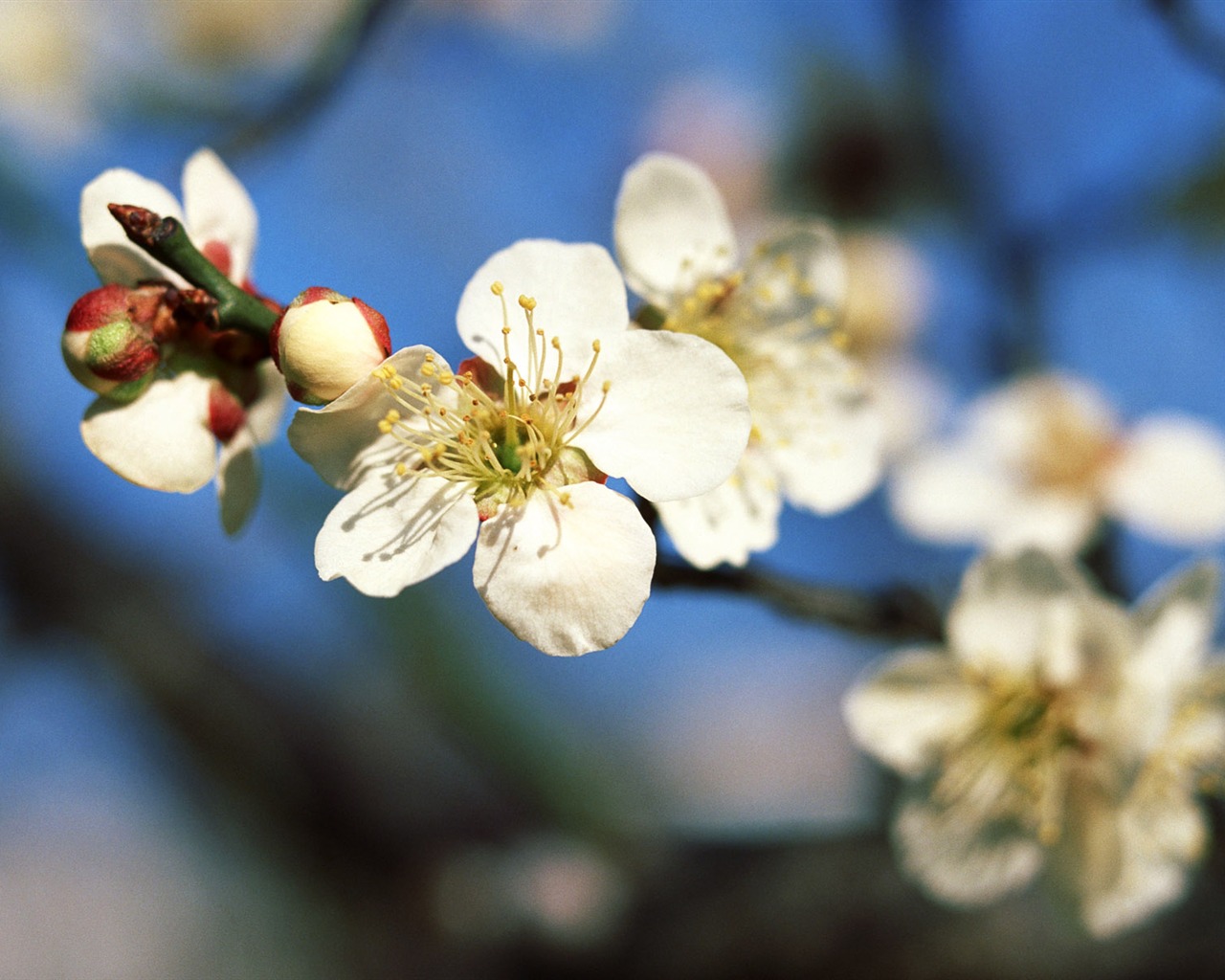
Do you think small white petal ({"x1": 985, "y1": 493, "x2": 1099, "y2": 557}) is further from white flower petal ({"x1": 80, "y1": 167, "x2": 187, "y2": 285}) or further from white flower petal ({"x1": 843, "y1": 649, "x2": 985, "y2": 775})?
white flower petal ({"x1": 80, "y1": 167, "x2": 187, "y2": 285})

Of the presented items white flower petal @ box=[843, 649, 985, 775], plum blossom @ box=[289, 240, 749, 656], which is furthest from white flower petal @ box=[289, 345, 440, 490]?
white flower petal @ box=[843, 649, 985, 775]

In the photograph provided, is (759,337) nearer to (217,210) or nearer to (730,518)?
(730,518)

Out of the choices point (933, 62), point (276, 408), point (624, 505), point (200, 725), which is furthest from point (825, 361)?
point (200, 725)

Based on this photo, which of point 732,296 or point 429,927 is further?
point 429,927

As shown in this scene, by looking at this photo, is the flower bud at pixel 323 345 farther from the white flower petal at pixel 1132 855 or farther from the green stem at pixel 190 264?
the white flower petal at pixel 1132 855

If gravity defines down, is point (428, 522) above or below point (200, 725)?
below

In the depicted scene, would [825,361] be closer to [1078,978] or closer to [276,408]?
[276,408]
